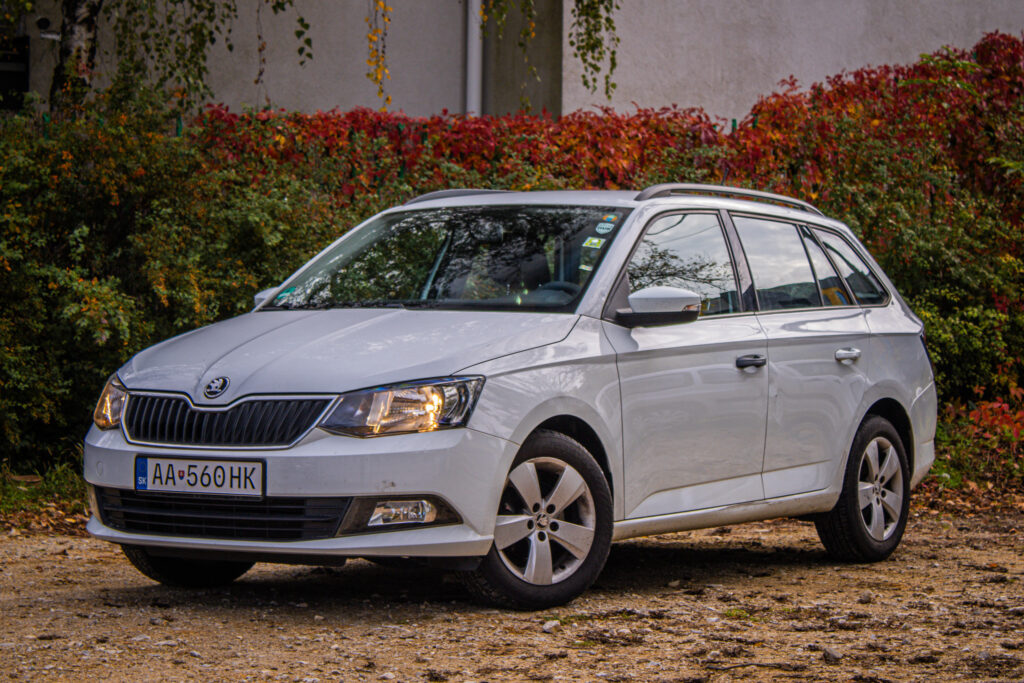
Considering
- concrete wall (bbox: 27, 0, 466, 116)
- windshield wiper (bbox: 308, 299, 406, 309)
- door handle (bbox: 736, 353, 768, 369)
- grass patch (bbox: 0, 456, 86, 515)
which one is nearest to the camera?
windshield wiper (bbox: 308, 299, 406, 309)

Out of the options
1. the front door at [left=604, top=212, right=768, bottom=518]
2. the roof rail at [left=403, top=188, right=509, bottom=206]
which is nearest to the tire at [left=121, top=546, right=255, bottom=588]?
the front door at [left=604, top=212, right=768, bottom=518]

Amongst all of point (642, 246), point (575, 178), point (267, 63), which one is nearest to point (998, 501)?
point (575, 178)

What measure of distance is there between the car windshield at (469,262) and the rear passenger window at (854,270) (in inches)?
69.7

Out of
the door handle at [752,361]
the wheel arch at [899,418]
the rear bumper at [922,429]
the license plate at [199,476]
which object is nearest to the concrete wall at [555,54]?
the rear bumper at [922,429]

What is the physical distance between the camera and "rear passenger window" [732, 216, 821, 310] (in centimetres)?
695

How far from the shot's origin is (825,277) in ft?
24.7

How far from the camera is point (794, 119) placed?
1302 centimetres

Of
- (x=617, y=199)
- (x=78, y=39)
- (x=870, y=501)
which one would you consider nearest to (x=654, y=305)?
(x=617, y=199)

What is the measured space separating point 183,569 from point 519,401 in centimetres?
181

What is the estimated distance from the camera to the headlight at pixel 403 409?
514 centimetres

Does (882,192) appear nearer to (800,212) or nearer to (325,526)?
(800,212)

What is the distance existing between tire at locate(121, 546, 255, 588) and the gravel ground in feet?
0.23

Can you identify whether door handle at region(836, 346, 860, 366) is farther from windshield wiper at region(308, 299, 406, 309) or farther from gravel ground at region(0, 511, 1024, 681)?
windshield wiper at region(308, 299, 406, 309)

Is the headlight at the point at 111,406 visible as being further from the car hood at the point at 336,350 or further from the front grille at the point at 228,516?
the front grille at the point at 228,516
